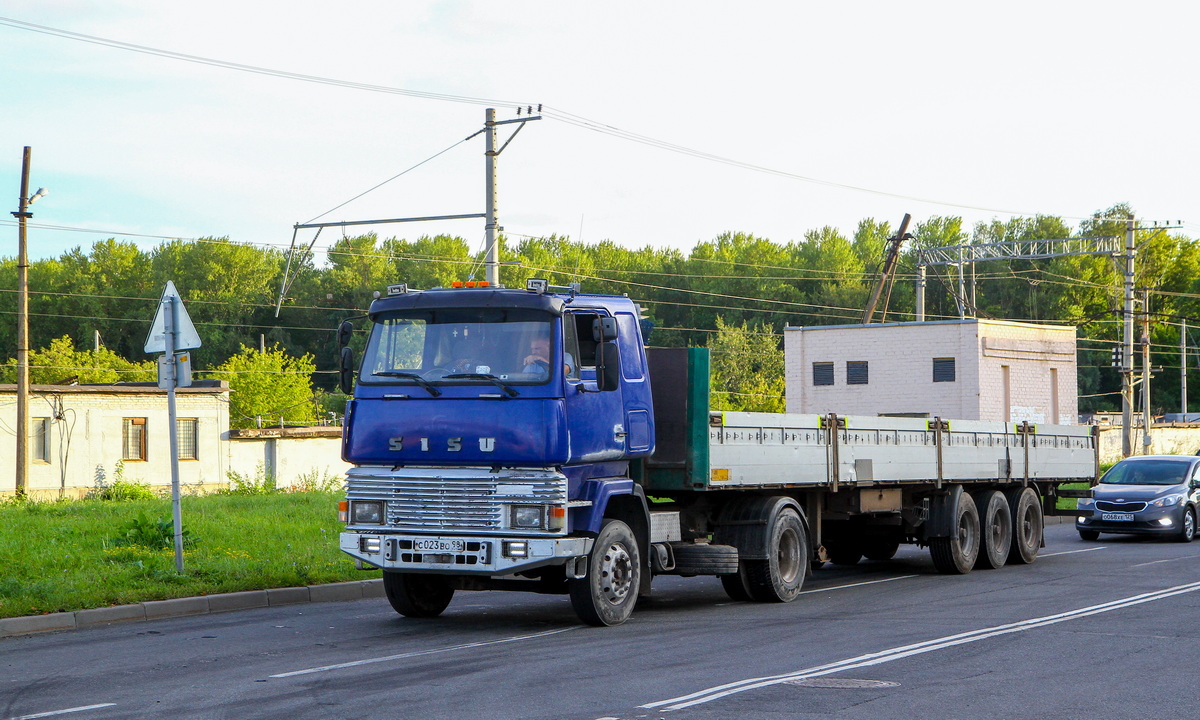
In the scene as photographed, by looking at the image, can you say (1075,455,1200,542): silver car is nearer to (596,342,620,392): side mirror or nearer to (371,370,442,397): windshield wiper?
(596,342,620,392): side mirror

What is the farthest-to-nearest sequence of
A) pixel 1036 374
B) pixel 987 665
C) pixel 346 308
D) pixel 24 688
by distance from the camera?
pixel 346 308 → pixel 1036 374 → pixel 987 665 → pixel 24 688

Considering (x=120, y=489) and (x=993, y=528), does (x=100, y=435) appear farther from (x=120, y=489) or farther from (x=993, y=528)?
(x=993, y=528)

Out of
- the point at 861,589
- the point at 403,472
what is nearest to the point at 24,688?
the point at 403,472

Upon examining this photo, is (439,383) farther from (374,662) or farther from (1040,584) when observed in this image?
(1040,584)

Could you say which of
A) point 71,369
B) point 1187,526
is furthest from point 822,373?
point 71,369

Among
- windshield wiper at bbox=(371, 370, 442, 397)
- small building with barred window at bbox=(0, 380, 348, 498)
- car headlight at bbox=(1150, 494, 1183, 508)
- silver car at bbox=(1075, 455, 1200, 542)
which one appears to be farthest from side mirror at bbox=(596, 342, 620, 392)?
small building with barred window at bbox=(0, 380, 348, 498)

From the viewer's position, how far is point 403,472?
10.7 meters

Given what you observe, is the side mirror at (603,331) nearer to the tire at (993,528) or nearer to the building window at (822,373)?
the tire at (993,528)

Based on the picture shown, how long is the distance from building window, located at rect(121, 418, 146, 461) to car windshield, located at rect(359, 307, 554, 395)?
3715 centimetres

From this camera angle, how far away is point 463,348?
35.1 ft

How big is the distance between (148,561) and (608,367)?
6618mm

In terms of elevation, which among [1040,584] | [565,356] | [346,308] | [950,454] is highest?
[346,308]

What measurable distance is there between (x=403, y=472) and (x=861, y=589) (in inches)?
255

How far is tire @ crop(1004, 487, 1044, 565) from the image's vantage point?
1819cm
